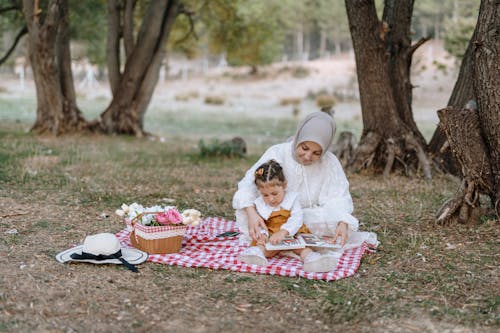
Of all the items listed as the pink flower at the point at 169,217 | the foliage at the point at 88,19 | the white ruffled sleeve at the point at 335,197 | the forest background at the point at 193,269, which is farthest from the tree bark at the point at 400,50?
the foliage at the point at 88,19

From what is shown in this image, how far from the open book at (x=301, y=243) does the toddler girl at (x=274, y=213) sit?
0.14ft

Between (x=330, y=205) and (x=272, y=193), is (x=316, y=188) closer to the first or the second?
(x=330, y=205)

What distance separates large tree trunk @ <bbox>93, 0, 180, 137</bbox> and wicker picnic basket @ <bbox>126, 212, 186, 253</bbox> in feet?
30.8

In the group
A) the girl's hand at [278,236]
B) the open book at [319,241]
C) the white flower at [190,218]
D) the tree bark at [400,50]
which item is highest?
the tree bark at [400,50]

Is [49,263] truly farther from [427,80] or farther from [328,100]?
[427,80]

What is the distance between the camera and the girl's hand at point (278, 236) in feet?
16.3

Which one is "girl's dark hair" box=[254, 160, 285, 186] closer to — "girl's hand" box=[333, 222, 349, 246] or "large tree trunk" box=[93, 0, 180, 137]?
"girl's hand" box=[333, 222, 349, 246]

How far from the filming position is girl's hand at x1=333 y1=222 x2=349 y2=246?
Result: 507cm

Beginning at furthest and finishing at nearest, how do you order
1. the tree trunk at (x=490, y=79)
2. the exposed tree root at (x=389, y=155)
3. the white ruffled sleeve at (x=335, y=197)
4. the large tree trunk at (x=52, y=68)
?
the large tree trunk at (x=52, y=68), the exposed tree root at (x=389, y=155), the tree trunk at (x=490, y=79), the white ruffled sleeve at (x=335, y=197)

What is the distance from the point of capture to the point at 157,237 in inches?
198

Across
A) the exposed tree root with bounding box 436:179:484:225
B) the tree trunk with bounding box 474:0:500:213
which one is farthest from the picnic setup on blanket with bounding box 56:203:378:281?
the tree trunk with bounding box 474:0:500:213

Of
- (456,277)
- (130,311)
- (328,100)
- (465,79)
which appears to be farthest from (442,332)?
(328,100)

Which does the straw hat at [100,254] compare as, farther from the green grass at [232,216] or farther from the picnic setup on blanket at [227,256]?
the picnic setup on blanket at [227,256]

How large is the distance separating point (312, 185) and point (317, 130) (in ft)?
1.90
